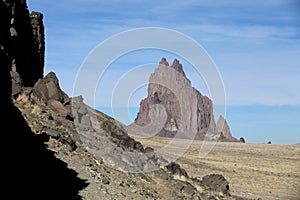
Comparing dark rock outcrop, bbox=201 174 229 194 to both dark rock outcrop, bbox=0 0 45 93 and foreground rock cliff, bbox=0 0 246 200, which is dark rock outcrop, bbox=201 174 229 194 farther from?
dark rock outcrop, bbox=0 0 45 93

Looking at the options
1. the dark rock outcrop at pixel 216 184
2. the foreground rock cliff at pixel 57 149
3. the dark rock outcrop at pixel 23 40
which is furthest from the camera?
the dark rock outcrop at pixel 216 184

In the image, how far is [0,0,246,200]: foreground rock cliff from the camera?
18.1m

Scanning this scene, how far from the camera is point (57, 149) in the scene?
71.1 ft

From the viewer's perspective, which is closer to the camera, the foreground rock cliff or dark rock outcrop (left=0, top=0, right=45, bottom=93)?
the foreground rock cliff

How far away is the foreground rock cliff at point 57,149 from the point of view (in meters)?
18.1

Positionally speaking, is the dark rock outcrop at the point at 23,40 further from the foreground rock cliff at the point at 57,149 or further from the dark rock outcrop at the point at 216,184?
the dark rock outcrop at the point at 216,184

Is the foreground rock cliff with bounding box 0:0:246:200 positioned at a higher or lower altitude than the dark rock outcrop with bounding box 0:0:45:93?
lower

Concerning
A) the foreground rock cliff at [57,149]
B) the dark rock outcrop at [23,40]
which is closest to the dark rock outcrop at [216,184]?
the foreground rock cliff at [57,149]

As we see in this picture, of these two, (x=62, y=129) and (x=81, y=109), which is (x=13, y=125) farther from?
(x=81, y=109)

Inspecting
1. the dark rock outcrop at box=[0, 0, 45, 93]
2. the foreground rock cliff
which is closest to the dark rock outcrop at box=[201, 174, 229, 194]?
the foreground rock cliff

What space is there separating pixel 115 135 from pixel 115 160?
752 centimetres

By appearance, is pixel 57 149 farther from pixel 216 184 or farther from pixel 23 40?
pixel 216 184

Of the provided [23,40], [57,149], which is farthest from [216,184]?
[23,40]

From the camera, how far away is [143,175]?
25.8 m
